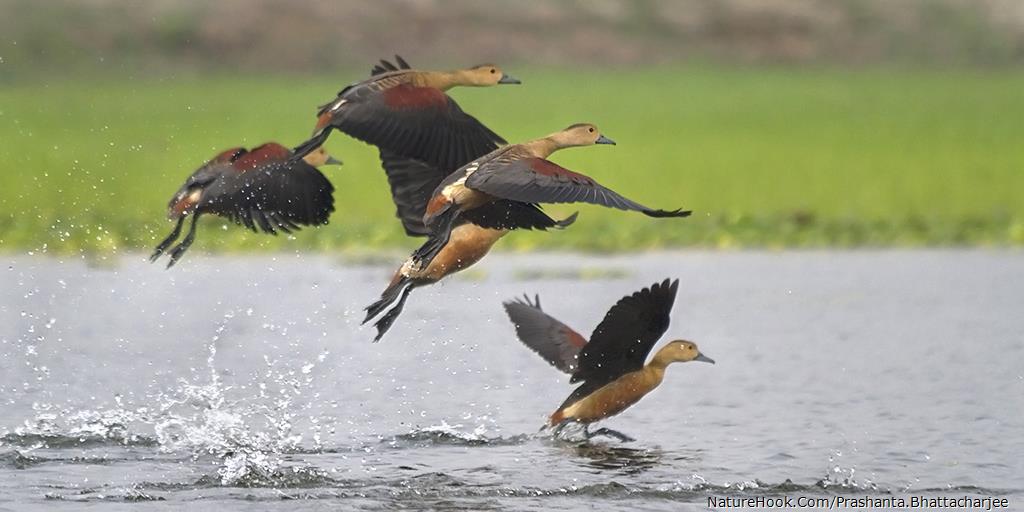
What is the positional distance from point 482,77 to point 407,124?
89 centimetres

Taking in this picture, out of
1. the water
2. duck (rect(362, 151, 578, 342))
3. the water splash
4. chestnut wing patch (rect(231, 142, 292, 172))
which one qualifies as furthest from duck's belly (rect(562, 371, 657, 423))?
chestnut wing patch (rect(231, 142, 292, 172))

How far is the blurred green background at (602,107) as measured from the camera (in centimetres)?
1653

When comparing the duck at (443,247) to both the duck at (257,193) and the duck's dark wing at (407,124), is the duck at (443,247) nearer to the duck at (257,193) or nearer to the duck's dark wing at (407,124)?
the duck's dark wing at (407,124)

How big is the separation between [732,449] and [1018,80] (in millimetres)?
25262

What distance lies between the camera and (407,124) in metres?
9.07

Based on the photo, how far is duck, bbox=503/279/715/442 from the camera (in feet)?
30.2

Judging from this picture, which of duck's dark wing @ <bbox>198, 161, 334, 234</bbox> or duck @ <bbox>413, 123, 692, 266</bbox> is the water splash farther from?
duck @ <bbox>413, 123, 692, 266</bbox>

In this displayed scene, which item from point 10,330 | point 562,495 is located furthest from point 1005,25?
point 562,495

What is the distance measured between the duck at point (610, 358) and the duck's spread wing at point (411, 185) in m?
0.94

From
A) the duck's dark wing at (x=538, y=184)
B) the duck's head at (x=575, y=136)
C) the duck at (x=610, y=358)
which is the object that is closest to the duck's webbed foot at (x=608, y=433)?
the duck at (x=610, y=358)

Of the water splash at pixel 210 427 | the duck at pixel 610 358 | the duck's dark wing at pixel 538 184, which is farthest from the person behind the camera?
the duck at pixel 610 358

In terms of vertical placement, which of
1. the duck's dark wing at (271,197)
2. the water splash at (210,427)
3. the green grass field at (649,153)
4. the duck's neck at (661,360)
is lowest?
the water splash at (210,427)

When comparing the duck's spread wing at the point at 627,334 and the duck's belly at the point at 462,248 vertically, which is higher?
the duck's belly at the point at 462,248

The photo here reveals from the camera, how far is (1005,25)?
36.8 metres
